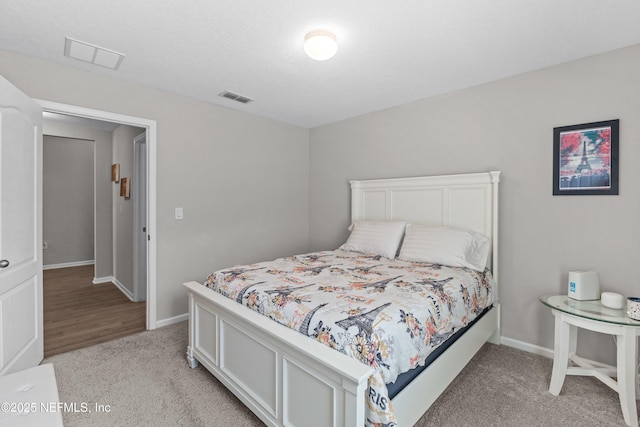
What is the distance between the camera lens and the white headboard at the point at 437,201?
2744 millimetres

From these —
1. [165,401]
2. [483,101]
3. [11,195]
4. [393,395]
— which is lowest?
[165,401]

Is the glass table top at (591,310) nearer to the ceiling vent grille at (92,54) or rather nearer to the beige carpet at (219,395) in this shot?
the beige carpet at (219,395)

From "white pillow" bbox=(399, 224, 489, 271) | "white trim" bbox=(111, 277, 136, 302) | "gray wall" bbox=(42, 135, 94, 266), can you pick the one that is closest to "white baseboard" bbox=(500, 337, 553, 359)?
"white pillow" bbox=(399, 224, 489, 271)

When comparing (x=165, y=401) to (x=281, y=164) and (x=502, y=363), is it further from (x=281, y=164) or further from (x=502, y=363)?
(x=281, y=164)

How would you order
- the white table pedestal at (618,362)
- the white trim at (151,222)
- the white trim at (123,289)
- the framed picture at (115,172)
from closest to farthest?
the white table pedestal at (618,362), the white trim at (151,222), the white trim at (123,289), the framed picture at (115,172)

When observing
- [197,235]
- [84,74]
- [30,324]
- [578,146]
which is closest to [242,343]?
[30,324]

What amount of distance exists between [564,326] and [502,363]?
0.61m

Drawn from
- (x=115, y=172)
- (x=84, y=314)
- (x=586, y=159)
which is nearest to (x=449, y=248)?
(x=586, y=159)

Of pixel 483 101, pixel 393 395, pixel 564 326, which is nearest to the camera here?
pixel 393 395

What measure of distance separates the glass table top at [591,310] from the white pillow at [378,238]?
4.10ft

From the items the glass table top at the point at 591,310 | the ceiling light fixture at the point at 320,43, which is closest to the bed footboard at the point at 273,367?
the glass table top at the point at 591,310

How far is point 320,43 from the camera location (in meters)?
Result: 1.97

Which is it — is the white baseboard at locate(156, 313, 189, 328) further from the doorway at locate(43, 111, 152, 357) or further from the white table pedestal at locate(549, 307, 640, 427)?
the white table pedestal at locate(549, 307, 640, 427)

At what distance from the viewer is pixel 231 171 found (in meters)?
3.64
